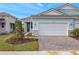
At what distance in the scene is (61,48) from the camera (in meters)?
10.5

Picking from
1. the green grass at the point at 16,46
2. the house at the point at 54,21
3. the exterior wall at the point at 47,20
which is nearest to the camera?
the green grass at the point at 16,46

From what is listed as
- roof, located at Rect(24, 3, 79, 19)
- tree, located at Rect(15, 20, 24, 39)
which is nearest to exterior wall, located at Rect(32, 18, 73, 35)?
roof, located at Rect(24, 3, 79, 19)

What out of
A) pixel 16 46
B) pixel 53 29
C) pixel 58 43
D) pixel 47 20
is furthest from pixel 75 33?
pixel 16 46

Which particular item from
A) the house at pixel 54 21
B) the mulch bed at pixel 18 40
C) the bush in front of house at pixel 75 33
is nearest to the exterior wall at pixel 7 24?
the mulch bed at pixel 18 40

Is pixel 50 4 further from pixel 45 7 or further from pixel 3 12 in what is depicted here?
pixel 3 12

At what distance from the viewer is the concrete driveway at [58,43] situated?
34.5 ft

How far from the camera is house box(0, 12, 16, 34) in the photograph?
1051 centimetres

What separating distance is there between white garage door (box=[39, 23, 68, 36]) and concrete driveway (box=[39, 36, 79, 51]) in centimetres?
30

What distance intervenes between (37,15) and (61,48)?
80.7 inches

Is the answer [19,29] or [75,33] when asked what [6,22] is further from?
[75,33]

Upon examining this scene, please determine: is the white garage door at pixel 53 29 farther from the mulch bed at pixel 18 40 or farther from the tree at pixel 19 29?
the tree at pixel 19 29

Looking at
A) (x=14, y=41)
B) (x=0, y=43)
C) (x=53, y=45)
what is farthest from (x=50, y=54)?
(x=0, y=43)

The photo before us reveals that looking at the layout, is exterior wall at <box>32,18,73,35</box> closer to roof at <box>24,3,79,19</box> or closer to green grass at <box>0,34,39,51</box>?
roof at <box>24,3,79,19</box>

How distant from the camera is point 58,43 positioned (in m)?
10.6
